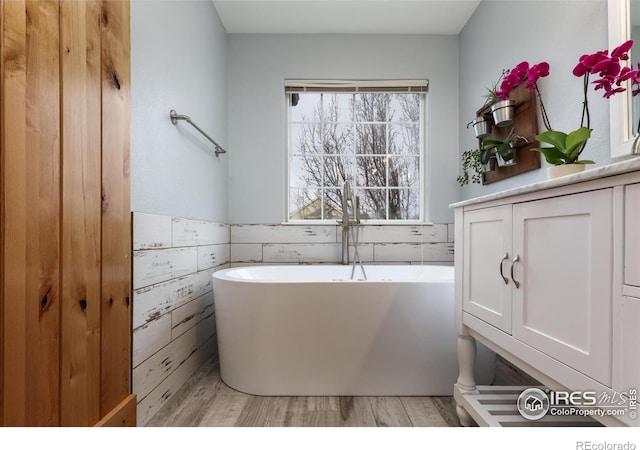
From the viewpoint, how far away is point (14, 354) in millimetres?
718

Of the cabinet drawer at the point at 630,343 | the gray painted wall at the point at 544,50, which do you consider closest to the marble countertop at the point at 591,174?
the cabinet drawer at the point at 630,343

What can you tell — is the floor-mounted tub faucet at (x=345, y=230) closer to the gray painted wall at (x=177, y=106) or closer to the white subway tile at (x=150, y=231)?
the gray painted wall at (x=177, y=106)

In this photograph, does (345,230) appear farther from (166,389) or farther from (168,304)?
(166,389)

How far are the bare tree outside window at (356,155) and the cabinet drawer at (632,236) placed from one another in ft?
7.09

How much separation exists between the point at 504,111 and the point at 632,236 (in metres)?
1.44

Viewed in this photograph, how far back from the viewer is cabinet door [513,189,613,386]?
72 centimetres

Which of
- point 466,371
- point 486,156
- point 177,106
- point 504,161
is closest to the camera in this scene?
point 466,371

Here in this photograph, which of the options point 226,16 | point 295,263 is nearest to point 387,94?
point 226,16

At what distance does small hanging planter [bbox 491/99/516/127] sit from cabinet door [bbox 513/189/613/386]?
1.09 m

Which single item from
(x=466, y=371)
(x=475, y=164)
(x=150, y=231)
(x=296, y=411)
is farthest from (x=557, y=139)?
(x=150, y=231)

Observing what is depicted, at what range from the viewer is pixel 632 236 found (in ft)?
2.16
